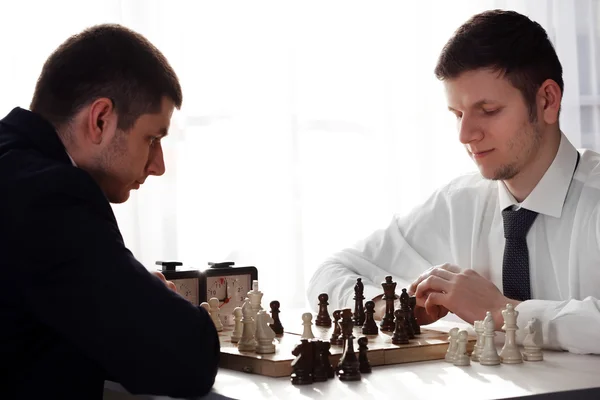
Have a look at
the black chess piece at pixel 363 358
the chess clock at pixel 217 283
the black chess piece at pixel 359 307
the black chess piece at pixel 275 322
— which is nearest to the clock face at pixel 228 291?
the chess clock at pixel 217 283

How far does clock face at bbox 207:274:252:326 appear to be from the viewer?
207cm

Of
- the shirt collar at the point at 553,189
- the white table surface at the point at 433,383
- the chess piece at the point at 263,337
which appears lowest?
the white table surface at the point at 433,383

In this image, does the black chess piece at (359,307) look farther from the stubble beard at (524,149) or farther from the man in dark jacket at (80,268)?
the man in dark jacket at (80,268)

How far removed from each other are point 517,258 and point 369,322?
0.49 meters

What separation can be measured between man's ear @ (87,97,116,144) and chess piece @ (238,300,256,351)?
47 cm

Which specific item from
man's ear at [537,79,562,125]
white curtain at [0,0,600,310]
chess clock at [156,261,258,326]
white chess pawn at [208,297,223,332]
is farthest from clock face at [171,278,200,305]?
white curtain at [0,0,600,310]

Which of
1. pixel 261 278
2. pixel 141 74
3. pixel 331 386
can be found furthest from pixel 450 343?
pixel 261 278

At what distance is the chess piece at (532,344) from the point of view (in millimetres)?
1668

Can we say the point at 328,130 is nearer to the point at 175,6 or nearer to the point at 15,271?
the point at 175,6

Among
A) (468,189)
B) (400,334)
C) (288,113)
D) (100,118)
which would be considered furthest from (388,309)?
(288,113)

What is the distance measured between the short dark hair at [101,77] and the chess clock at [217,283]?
1.82ft

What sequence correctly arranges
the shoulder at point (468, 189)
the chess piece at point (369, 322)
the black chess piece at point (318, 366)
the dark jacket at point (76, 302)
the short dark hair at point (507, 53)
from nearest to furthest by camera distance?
the dark jacket at point (76, 302) → the black chess piece at point (318, 366) → the chess piece at point (369, 322) → the short dark hair at point (507, 53) → the shoulder at point (468, 189)

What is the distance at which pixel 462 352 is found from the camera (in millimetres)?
1630

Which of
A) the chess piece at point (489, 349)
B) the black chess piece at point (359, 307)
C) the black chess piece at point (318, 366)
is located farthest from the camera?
the black chess piece at point (359, 307)
